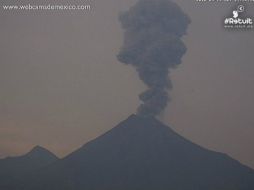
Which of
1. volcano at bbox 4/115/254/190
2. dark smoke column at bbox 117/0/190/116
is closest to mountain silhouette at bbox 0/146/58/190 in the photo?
volcano at bbox 4/115/254/190

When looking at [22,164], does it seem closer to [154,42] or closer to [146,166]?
[146,166]

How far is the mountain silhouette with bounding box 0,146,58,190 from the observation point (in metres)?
4.81

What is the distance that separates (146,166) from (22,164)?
41.0 inches

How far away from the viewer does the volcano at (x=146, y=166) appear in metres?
4.73

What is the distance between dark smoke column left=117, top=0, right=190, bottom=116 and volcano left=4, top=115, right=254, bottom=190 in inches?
10.2

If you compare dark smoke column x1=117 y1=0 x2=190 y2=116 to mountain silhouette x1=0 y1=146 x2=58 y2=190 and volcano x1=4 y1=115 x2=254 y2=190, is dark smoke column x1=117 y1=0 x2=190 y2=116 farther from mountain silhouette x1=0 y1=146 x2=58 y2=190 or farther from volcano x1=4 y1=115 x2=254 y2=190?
mountain silhouette x1=0 y1=146 x2=58 y2=190

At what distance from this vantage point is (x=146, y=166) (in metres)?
4.77

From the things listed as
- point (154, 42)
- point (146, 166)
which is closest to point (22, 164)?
point (146, 166)

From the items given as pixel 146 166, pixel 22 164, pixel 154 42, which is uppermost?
pixel 154 42

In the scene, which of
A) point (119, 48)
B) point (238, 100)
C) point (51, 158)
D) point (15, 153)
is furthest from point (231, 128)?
point (15, 153)

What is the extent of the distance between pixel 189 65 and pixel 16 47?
4.85 ft

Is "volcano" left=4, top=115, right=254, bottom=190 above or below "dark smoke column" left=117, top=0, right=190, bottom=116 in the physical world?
below

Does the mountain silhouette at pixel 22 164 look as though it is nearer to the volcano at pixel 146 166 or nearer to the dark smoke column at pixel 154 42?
the volcano at pixel 146 166

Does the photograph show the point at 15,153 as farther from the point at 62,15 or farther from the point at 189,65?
the point at 189,65
